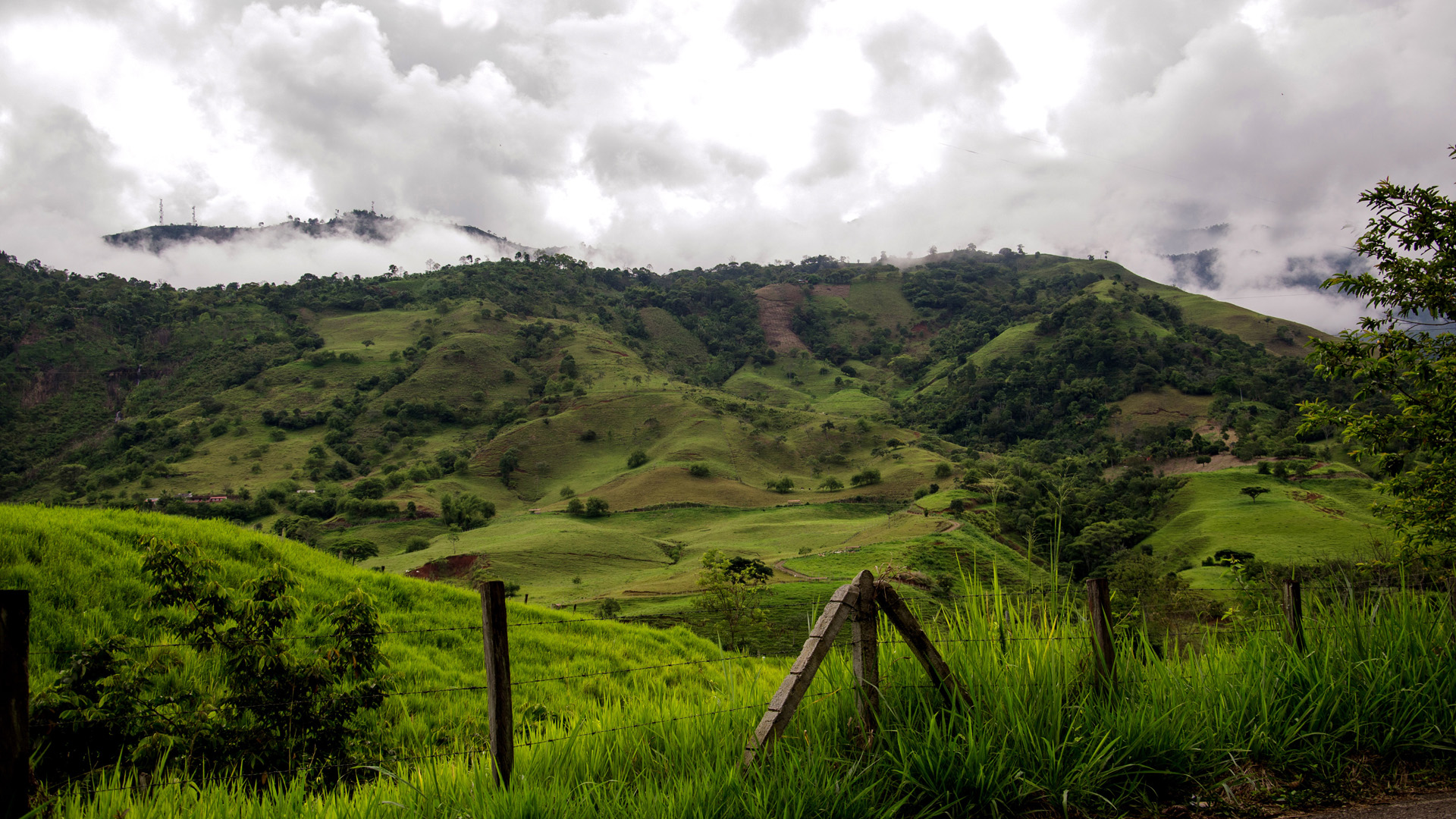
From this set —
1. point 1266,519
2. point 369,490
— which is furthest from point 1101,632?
point 369,490

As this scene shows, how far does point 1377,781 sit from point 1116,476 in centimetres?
8749

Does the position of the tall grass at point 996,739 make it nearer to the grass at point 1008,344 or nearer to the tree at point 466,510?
the tree at point 466,510

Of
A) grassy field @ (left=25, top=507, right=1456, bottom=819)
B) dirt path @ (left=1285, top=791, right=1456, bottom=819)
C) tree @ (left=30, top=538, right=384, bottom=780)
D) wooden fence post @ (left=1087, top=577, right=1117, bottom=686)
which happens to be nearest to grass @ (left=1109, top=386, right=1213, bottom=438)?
grassy field @ (left=25, top=507, right=1456, bottom=819)

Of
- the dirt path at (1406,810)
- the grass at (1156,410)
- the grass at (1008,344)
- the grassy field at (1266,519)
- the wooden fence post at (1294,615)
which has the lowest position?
the grassy field at (1266,519)

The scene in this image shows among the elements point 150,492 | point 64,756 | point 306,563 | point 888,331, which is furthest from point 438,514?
point 888,331

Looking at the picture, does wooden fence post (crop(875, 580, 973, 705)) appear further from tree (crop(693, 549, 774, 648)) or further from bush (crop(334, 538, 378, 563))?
bush (crop(334, 538, 378, 563))

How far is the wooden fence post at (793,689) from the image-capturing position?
3535 millimetres

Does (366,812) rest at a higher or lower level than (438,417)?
lower

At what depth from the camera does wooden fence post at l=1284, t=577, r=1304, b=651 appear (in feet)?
17.1

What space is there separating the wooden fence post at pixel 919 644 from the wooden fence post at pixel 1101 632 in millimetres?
883

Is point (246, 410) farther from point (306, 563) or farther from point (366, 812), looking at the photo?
point (366, 812)

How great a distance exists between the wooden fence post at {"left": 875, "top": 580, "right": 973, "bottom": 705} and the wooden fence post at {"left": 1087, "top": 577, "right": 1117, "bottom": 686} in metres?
0.88

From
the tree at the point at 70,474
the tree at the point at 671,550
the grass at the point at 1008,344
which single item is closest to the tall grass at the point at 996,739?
the tree at the point at 671,550

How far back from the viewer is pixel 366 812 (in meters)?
3.47
